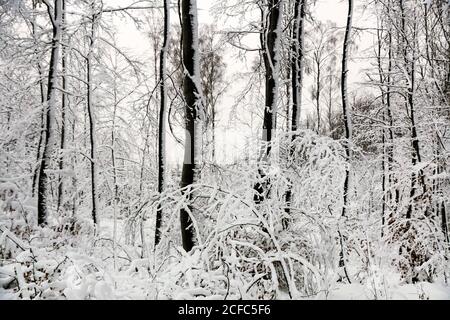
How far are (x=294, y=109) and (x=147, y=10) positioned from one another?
15.1 ft

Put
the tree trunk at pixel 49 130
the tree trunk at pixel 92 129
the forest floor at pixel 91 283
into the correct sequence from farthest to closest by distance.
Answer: the tree trunk at pixel 92 129, the tree trunk at pixel 49 130, the forest floor at pixel 91 283

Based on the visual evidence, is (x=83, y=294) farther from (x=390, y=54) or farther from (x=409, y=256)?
(x=390, y=54)

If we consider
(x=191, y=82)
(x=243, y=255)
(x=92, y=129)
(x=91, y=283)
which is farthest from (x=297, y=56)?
(x=92, y=129)

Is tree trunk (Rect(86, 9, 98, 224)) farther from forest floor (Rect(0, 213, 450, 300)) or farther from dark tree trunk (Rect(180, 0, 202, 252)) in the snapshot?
dark tree trunk (Rect(180, 0, 202, 252))

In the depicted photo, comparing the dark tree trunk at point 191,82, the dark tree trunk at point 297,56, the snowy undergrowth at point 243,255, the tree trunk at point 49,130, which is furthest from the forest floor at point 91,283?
the tree trunk at point 49,130

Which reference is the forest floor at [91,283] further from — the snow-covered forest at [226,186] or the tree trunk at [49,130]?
the tree trunk at [49,130]

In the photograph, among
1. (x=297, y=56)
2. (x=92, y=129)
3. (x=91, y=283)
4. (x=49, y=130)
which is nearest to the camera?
(x=91, y=283)

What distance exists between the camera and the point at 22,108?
804 centimetres

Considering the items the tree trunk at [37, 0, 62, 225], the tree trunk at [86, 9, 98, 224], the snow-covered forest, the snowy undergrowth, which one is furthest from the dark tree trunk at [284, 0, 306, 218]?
the tree trunk at [86, 9, 98, 224]

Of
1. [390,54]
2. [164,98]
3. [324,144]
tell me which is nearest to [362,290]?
[324,144]

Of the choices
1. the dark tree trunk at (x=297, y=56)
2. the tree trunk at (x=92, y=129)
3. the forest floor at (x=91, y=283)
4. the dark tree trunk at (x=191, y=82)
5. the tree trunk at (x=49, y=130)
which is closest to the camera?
the forest floor at (x=91, y=283)

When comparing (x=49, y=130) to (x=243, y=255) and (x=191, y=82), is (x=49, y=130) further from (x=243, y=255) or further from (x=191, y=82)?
(x=243, y=255)

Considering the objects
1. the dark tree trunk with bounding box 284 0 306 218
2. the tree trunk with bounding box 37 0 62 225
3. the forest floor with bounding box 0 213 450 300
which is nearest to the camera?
the forest floor with bounding box 0 213 450 300

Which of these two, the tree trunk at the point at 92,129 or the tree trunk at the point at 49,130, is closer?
the tree trunk at the point at 49,130
